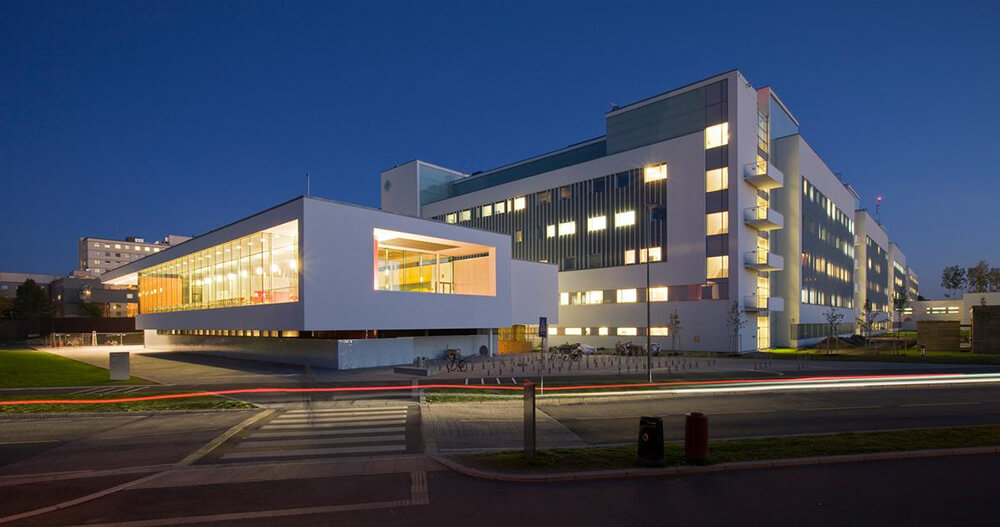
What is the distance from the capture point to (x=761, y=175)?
49.6 m

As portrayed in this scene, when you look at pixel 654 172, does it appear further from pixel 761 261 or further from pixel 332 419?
pixel 332 419

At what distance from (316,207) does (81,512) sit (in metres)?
24.6

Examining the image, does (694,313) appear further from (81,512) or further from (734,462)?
(81,512)

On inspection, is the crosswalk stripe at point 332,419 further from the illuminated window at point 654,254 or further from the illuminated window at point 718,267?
the illuminated window at point 654,254

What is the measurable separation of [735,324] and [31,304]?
126 meters

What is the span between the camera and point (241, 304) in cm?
3872

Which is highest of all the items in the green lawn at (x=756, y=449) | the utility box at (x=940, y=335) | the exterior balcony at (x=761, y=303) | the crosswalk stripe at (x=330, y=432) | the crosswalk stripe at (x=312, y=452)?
the exterior balcony at (x=761, y=303)

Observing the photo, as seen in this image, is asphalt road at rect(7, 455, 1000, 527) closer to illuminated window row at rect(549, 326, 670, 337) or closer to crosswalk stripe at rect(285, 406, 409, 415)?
crosswalk stripe at rect(285, 406, 409, 415)

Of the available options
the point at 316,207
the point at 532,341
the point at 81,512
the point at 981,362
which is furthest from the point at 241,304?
the point at 981,362

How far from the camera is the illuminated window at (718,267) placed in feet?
160

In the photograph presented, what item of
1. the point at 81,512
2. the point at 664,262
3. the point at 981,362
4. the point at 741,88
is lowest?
the point at 981,362

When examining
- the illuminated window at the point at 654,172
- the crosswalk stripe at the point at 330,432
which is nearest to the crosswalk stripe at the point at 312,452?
the crosswalk stripe at the point at 330,432

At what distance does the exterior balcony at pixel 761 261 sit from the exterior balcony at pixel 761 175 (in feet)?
22.8

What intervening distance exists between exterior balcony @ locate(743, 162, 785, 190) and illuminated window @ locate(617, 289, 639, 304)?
1543 cm
